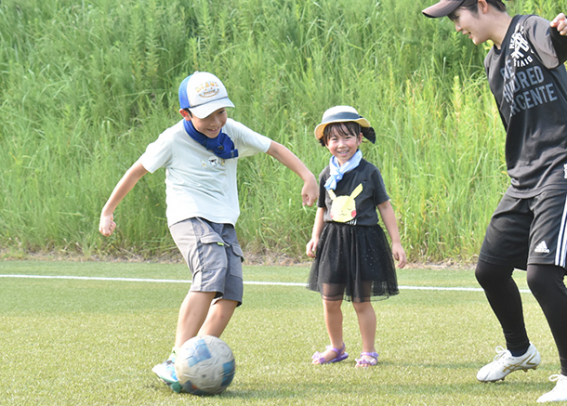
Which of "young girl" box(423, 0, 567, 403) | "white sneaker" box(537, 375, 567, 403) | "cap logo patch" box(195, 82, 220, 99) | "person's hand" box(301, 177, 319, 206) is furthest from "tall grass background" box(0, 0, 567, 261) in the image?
"cap logo patch" box(195, 82, 220, 99)

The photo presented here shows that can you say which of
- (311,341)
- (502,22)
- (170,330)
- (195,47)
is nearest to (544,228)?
(502,22)

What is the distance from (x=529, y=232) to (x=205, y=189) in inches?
67.6

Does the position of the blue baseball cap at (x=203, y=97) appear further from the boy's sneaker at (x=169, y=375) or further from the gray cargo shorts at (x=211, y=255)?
the boy's sneaker at (x=169, y=375)

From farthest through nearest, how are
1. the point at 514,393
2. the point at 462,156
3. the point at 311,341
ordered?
1. the point at 462,156
2. the point at 311,341
3. the point at 514,393

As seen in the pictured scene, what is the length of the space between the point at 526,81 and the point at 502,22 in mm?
333

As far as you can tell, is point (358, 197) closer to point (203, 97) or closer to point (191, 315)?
point (203, 97)

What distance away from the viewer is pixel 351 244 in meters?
4.01

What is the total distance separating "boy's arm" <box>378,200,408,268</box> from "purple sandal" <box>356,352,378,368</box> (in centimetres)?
55

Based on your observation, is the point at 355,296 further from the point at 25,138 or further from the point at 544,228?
the point at 25,138

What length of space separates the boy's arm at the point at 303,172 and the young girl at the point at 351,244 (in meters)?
0.39

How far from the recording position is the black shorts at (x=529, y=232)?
2.84 meters

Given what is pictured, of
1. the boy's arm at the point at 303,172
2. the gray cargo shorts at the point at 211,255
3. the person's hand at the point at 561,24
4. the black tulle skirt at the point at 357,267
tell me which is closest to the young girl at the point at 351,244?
the black tulle skirt at the point at 357,267

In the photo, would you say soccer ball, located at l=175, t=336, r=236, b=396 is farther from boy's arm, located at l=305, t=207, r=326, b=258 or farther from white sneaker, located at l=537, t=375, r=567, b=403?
white sneaker, located at l=537, t=375, r=567, b=403

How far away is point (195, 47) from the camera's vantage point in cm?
1178
